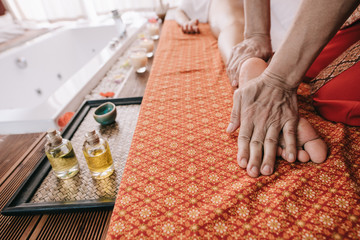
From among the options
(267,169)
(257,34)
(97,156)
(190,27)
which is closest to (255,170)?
(267,169)

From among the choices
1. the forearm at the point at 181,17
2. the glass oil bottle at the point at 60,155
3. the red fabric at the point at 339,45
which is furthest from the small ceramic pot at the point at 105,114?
the forearm at the point at 181,17

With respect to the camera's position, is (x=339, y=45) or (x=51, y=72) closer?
(x=339, y=45)

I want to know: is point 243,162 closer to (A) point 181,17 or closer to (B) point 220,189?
(B) point 220,189

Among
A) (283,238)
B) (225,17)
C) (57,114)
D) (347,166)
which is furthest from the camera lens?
(225,17)

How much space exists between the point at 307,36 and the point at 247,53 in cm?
38

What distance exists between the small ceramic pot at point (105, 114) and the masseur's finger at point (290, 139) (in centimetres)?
62

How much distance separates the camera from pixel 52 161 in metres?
0.60

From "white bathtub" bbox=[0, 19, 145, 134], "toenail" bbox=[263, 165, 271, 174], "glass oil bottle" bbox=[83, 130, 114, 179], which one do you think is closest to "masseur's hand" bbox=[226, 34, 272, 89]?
"toenail" bbox=[263, 165, 271, 174]

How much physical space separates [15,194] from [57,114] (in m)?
0.47

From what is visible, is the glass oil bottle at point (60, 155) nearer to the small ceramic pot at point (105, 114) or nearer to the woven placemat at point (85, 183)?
the woven placemat at point (85, 183)

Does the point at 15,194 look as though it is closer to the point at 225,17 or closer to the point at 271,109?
the point at 271,109

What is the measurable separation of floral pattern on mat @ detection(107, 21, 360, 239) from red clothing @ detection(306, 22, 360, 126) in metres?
0.03

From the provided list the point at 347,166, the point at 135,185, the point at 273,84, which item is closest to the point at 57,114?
the point at 135,185

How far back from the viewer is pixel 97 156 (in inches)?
23.1
